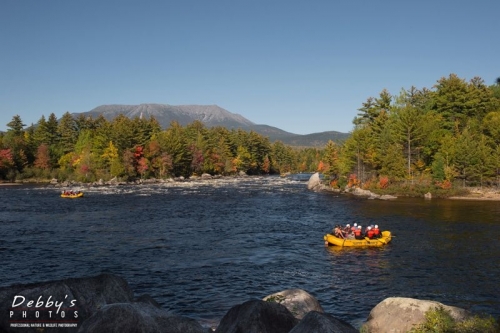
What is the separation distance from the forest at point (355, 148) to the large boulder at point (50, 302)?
230 ft

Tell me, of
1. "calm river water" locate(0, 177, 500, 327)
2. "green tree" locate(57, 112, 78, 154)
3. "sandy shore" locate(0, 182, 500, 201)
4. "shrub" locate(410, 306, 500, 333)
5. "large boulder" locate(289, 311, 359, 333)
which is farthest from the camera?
"green tree" locate(57, 112, 78, 154)

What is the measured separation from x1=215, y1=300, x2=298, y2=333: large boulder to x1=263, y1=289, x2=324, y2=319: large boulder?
3196 millimetres

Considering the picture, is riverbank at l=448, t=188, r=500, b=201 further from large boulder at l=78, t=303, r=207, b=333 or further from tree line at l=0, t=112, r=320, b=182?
tree line at l=0, t=112, r=320, b=182

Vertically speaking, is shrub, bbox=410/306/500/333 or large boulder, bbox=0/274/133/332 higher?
large boulder, bbox=0/274/133/332

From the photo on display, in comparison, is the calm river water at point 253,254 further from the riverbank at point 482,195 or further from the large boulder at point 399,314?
the riverbank at point 482,195

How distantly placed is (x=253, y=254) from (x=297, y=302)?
14756 mm

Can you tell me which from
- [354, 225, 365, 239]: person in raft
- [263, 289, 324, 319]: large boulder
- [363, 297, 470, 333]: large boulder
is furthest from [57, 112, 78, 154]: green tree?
[363, 297, 470, 333]: large boulder

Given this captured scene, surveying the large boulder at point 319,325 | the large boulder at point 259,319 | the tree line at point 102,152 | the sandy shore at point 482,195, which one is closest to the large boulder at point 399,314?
the large boulder at point 259,319

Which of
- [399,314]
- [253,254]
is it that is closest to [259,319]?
[399,314]

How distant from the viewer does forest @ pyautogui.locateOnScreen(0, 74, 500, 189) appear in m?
73.7

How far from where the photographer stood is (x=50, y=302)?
11.4 metres

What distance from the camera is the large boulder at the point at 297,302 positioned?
14870mm

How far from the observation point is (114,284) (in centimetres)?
1315

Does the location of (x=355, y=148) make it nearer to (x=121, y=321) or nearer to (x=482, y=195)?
(x=482, y=195)
